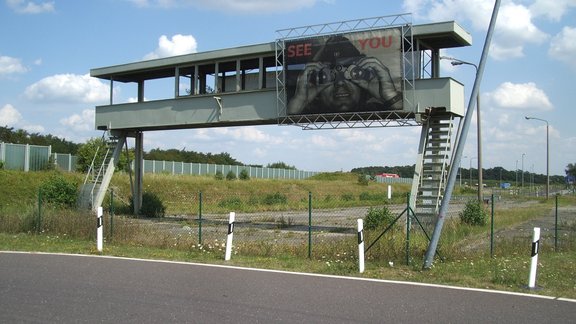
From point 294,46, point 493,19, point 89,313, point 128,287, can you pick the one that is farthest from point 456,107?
point 89,313

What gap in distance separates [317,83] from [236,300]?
54.0 feet

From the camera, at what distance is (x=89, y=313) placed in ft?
24.8

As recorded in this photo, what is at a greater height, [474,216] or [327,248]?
[474,216]

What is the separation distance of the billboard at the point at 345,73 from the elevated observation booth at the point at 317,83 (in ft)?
0.13

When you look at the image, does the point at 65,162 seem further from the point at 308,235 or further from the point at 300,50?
the point at 308,235

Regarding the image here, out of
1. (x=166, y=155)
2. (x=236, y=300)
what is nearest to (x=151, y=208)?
(x=236, y=300)

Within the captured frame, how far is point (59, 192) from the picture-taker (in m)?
Result: 28.6

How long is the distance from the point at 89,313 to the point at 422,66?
61.4 feet

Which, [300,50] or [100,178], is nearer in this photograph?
[300,50]

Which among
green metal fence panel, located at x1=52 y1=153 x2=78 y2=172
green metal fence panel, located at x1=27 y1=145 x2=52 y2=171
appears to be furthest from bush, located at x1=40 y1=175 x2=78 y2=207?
green metal fence panel, located at x1=52 y1=153 x2=78 y2=172

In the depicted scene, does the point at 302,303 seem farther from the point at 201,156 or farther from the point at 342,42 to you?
the point at 201,156

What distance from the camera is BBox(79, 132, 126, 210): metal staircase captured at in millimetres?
29766

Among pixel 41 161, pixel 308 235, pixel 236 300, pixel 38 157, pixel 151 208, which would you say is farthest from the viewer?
pixel 41 161

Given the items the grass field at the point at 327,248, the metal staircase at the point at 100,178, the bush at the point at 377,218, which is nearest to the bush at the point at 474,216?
the grass field at the point at 327,248
